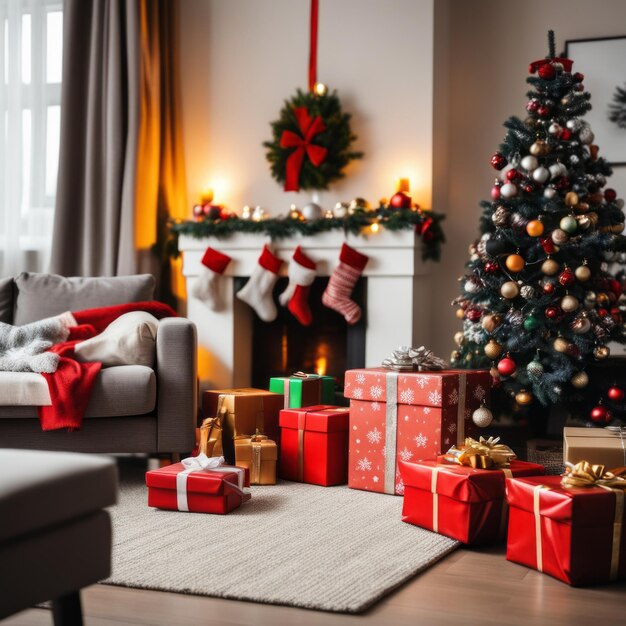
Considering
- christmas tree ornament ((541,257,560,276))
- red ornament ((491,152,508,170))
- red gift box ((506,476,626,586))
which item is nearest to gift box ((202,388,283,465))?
christmas tree ornament ((541,257,560,276))

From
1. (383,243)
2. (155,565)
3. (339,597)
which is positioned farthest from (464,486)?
(383,243)

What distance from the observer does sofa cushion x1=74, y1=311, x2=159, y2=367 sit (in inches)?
124

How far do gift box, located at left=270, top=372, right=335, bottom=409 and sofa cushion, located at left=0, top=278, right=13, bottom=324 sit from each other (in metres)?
1.25

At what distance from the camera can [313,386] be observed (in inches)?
142

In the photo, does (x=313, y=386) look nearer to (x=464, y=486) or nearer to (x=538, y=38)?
(x=464, y=486)

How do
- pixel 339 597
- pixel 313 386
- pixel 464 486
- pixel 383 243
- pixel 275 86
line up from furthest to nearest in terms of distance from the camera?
1. pixel 275 86
2. pixel 383 243
3. pixel 313 386
4. pixel 464 486
5. pixel 339 597

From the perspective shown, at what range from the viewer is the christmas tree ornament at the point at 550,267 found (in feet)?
10.6

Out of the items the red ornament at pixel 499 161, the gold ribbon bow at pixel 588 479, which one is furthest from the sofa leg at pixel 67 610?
the red ornament at pixel 499 161

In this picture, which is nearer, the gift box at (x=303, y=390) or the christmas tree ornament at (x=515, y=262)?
the christmas tree ornament at (x=515, y=262)

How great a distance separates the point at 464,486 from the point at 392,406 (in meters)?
0.69

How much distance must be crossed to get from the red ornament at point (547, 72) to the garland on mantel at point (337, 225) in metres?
0.89

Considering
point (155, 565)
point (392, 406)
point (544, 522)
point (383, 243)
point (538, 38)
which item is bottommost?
point (155, 565)

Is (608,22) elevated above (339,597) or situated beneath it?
elevated above

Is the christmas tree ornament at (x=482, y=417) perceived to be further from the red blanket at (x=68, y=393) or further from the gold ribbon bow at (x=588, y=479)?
the red blanket at (x=68, y=393)
